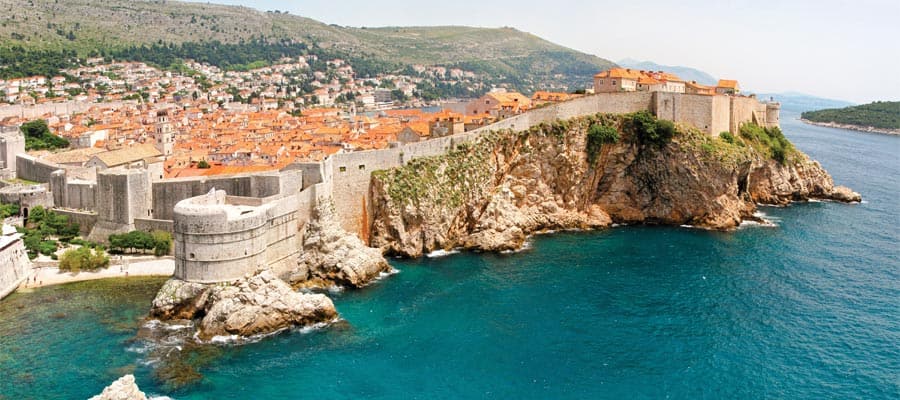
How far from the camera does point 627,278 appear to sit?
3709 centimetres

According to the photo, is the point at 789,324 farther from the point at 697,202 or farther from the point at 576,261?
the point at 697,202

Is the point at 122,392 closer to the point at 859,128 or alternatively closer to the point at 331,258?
the point at 331,258

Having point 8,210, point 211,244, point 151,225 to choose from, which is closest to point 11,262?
point 151,225

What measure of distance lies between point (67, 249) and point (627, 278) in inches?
1102

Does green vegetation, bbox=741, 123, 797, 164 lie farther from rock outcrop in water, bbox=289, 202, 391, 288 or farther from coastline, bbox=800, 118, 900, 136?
coastline, bbox=800, 118, 900, 136

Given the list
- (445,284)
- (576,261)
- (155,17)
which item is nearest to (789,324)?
(576,261)

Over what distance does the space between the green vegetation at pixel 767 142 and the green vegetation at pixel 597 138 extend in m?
12.3

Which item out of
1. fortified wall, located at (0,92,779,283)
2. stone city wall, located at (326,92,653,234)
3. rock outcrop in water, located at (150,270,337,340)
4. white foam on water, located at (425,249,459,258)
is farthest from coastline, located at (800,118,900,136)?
rock outcrop in water, located at (150,270,337,340)

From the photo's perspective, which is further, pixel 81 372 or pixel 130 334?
pixel 130 334

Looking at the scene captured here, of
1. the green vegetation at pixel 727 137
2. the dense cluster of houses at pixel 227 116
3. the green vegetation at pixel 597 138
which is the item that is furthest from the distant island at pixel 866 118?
the green vegetation at pixel 597 138

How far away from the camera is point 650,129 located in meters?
49.5

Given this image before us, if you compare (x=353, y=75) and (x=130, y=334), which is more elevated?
(x=353, y=75)

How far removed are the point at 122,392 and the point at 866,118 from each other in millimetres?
151202

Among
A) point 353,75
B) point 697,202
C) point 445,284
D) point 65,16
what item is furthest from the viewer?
point 353,75
